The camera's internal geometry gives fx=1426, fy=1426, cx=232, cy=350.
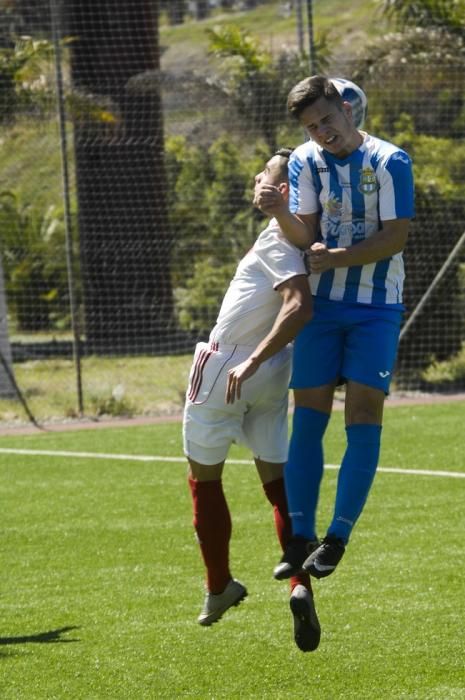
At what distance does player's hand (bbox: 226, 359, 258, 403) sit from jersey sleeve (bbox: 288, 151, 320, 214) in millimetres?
682

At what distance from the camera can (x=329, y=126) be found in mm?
5773

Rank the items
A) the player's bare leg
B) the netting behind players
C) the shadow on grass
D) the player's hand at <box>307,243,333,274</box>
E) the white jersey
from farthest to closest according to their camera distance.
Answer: the netting behind players, the shadow on grass, the player's bare leg, the white jersey, the player's hand at <box>307,243,333,274</box>

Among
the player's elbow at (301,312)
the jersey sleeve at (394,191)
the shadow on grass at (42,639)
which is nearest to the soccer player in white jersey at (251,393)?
the player's elbow at (301,312)

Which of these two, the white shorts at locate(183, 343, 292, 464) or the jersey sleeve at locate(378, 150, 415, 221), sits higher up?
the jersey sleeve at locate(378, 150, 415, 221)

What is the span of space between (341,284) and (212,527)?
1.22 metres

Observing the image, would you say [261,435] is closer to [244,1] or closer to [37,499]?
[37,499]

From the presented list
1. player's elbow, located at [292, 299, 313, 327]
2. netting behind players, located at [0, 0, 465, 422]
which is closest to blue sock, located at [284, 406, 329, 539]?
player's elbow, located at [292, 299, 313, 327]

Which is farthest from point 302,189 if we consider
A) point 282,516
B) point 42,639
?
point 42,639

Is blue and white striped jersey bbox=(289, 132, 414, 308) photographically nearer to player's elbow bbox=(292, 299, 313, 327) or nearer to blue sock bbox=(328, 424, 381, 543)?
player's elbow bbox=(292, 299, 313, 327)

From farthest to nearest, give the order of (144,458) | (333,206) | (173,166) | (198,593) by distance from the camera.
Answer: (173,166) < (144,458) < (198,593) < (333,206)

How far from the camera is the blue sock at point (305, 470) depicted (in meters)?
5.97

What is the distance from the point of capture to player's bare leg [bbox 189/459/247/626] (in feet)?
20.2

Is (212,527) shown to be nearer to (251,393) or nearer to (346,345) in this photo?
(251,393)

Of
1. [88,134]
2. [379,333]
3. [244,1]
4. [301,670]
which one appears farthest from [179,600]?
[244,1]
